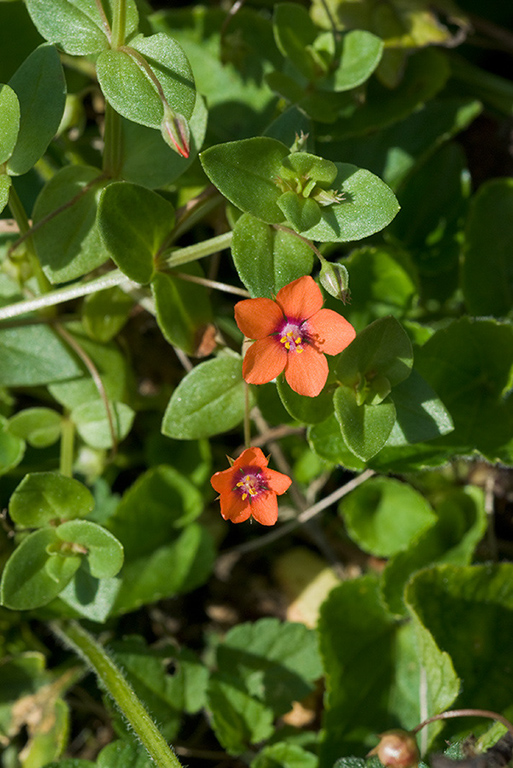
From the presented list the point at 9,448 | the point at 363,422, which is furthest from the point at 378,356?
the point at 9,448

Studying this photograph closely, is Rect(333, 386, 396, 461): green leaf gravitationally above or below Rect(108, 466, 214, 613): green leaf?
above

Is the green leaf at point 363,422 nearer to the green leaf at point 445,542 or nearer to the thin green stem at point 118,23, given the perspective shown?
the green leaf at point 445,542

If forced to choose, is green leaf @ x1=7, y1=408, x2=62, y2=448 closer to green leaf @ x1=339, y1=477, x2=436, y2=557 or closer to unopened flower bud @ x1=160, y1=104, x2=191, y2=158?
green leaf @ x1=339, y1=477, x2=436, y2=557

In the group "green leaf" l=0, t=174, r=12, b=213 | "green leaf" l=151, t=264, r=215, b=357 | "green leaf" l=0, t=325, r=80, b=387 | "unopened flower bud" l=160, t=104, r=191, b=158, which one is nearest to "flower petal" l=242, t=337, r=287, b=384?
"green leaf" l=151, t=264, r=215, b=357

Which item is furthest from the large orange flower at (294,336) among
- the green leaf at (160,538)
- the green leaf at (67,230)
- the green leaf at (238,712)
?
the green leaf at (238,712)

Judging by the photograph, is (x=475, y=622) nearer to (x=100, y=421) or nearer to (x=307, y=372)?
(x=307, y=372)
